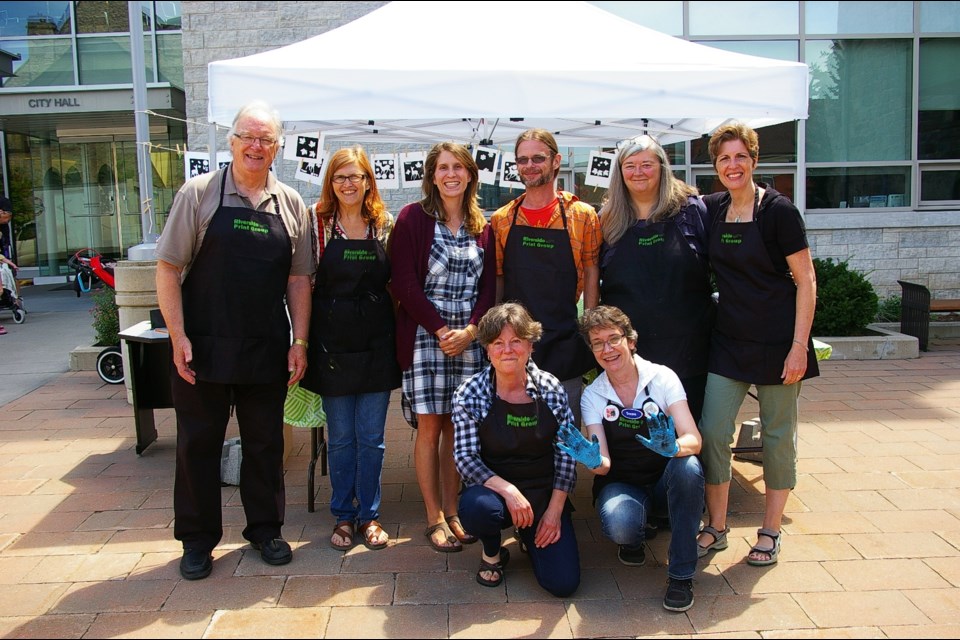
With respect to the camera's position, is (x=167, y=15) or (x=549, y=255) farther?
(x=167, y=15)

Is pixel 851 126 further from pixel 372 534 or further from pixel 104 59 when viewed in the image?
pixel 104 59

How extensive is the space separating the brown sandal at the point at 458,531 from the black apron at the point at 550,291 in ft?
2.79

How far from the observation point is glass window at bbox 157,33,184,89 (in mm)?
13070

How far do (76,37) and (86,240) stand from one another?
4.05 m

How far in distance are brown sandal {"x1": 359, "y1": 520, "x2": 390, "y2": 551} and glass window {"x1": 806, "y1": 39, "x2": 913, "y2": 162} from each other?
8.17m

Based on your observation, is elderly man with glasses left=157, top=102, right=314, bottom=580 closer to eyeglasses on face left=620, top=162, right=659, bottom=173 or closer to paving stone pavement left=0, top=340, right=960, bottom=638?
paving stone pavement left=0, top=340, right=960, bottom=638

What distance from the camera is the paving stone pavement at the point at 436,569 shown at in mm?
2906

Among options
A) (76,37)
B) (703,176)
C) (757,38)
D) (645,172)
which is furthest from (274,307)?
(76,37)

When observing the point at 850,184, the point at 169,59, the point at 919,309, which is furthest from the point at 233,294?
the point at 169,59

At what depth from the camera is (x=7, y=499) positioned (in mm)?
4258

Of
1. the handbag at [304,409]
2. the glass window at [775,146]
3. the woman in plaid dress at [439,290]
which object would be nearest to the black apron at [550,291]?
the woman in plaid dress at [439,290]

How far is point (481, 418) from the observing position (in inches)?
128

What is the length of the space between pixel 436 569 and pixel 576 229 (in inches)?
64.8

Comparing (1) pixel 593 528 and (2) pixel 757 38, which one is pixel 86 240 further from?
(1) pixel 593 528
